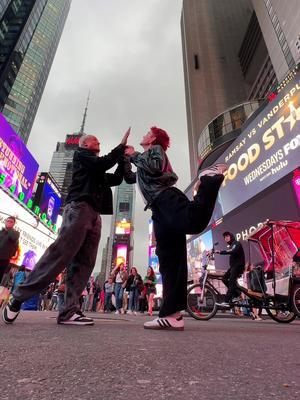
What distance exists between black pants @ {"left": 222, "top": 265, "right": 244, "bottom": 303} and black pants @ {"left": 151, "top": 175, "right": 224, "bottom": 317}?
3.41 metres

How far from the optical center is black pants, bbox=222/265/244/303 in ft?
18.2

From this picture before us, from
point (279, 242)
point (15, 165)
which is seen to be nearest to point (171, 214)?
point (279, 242)

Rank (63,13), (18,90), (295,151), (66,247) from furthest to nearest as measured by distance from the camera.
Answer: (63,13)
(18,90)
(295,151)
(66,247)

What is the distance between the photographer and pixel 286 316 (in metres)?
5.94

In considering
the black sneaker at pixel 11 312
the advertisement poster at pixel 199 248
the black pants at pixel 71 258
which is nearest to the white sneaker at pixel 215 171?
the black pants at pixel 71 258

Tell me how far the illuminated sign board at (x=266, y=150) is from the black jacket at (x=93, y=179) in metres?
11.7

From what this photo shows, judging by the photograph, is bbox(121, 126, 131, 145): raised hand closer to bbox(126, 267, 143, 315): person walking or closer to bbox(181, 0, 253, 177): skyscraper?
bbox(126, 267, 143, 315): person walking

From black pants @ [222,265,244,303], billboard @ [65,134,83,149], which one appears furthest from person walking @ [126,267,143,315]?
billboard @ [65,134,83,149]

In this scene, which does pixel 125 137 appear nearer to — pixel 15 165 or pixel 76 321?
pixel 76 321

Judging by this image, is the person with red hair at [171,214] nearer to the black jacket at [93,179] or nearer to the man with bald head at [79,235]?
the black jacket at [93,179]


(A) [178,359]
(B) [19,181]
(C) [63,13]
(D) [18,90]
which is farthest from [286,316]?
(C) [63,13]

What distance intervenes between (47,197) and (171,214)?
30491 millimetres

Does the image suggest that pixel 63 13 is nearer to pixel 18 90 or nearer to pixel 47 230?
pixel 18 90

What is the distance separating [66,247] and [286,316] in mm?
5477
